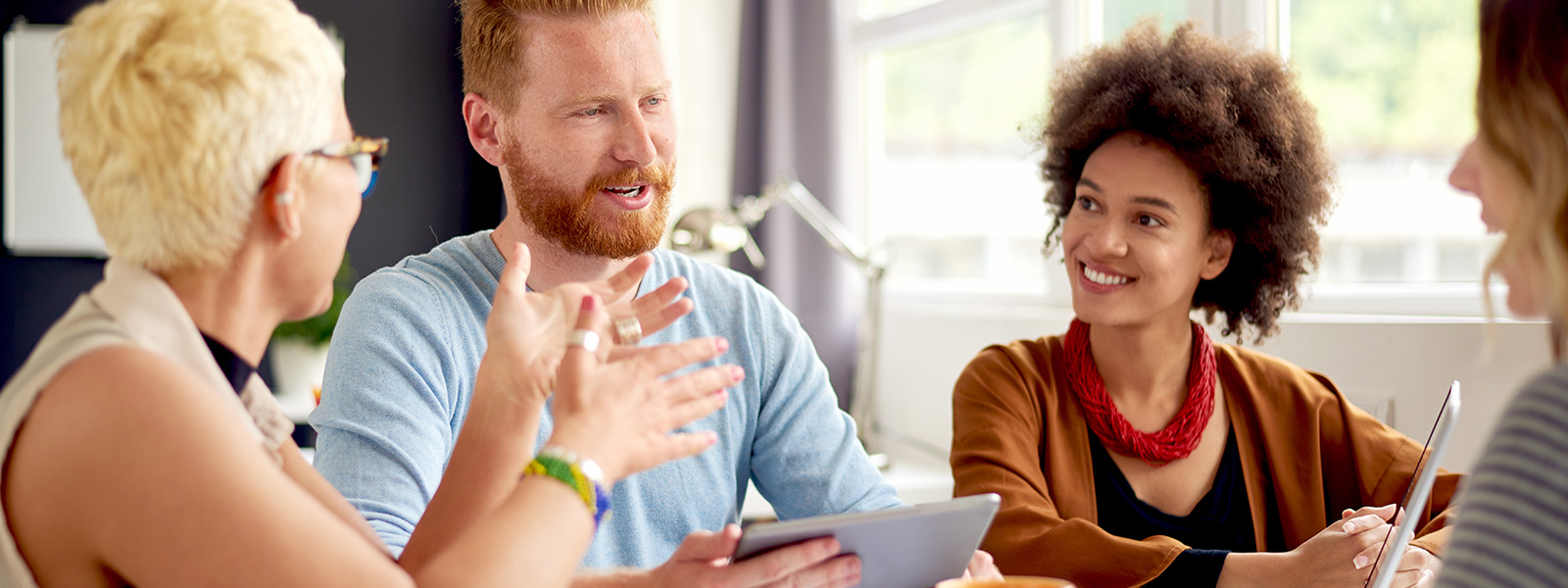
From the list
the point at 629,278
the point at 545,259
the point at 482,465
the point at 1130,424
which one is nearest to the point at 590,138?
the point at 545,259

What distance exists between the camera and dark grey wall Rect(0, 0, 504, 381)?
4.01 m

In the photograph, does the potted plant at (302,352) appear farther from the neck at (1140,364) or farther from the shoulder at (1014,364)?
the neck at (1140,364)

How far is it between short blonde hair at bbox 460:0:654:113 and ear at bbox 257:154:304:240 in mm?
745

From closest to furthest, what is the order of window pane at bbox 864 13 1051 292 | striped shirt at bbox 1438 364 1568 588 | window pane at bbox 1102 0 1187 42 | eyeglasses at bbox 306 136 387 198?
striped shirt at bbox 1438 364 1568 588 < eyeglasses at bbox 306 136 387 198 < window pane at bbox 1102 0 1187 42 < window pane at bbox 864 13 1051 292

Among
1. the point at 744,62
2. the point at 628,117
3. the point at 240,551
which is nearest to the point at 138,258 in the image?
the point at 240,551

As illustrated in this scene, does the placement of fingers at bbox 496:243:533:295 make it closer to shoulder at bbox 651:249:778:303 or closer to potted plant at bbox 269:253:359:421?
shoulder at bbox 651:249:778:303

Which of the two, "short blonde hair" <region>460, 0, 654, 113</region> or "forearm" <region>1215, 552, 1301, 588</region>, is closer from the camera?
"forearm" <region>1215, 552, 1301, 588</region>

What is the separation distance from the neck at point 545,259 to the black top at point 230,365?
662mm

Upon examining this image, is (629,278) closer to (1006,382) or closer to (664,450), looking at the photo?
(664,450)

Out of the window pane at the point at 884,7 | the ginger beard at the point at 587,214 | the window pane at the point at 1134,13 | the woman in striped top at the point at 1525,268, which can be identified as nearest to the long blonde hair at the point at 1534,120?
the woman in striped top at the point at 1525,268

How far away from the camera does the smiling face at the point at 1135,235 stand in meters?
1.76

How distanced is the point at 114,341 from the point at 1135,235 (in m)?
1.38

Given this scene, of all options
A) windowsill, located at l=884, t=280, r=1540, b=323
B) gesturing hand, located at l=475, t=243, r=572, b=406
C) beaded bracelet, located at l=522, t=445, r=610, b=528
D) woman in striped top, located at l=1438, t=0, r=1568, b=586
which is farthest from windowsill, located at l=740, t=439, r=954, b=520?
woman in striped top, located at l=1438, t=0, r=1568, b=586

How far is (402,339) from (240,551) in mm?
632
